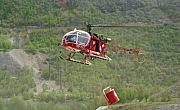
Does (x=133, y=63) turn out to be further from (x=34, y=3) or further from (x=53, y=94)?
(x=34, y=3)

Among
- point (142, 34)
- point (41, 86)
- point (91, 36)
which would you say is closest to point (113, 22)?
point (142, 34)

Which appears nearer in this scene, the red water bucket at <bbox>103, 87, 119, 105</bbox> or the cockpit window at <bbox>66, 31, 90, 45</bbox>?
the cockpit window at <bbox>66, 31, 90, 45</bbox>

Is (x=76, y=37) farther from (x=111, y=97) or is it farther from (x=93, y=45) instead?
(x=111, y=97)

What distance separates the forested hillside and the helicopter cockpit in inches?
761

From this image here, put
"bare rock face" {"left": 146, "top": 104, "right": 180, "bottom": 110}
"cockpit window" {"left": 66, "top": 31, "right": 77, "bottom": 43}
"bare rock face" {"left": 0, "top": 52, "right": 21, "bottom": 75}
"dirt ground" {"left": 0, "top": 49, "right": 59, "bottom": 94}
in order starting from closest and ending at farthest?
"cockpit window" {"left": 66, "top": 31, "right": 77, "bottom": 43} < "bare rock face" {"left": 146, "top": 104, "right": 180, "bottom": 110} < "dirt ground" {"left": 0, "top": 49, "right": 59, "bottom": 94} < "bare rock face" {"left": 0, "top": 52, "right": 21, "bottom": 75}

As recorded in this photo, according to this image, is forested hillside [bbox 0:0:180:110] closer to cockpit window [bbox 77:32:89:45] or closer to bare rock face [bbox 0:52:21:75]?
bare rock face [bbox 0:52:21:75]

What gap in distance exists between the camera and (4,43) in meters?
60.6

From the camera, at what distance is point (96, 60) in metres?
58.4

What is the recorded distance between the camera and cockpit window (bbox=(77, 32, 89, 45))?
62.4 feet

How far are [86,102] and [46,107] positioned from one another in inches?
259

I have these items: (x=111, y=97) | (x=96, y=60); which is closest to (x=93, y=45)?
(x=111, y=97)

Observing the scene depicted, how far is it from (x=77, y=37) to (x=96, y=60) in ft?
130

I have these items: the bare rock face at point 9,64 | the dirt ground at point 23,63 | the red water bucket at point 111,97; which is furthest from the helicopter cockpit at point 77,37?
the bare rock face at point 9,64

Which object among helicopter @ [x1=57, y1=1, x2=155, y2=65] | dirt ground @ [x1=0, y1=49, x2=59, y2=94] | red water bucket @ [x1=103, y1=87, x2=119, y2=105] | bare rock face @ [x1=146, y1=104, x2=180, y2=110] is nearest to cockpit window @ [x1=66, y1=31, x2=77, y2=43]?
helicopter @ [x1=57, y1=1, x2=155, y2=65]
